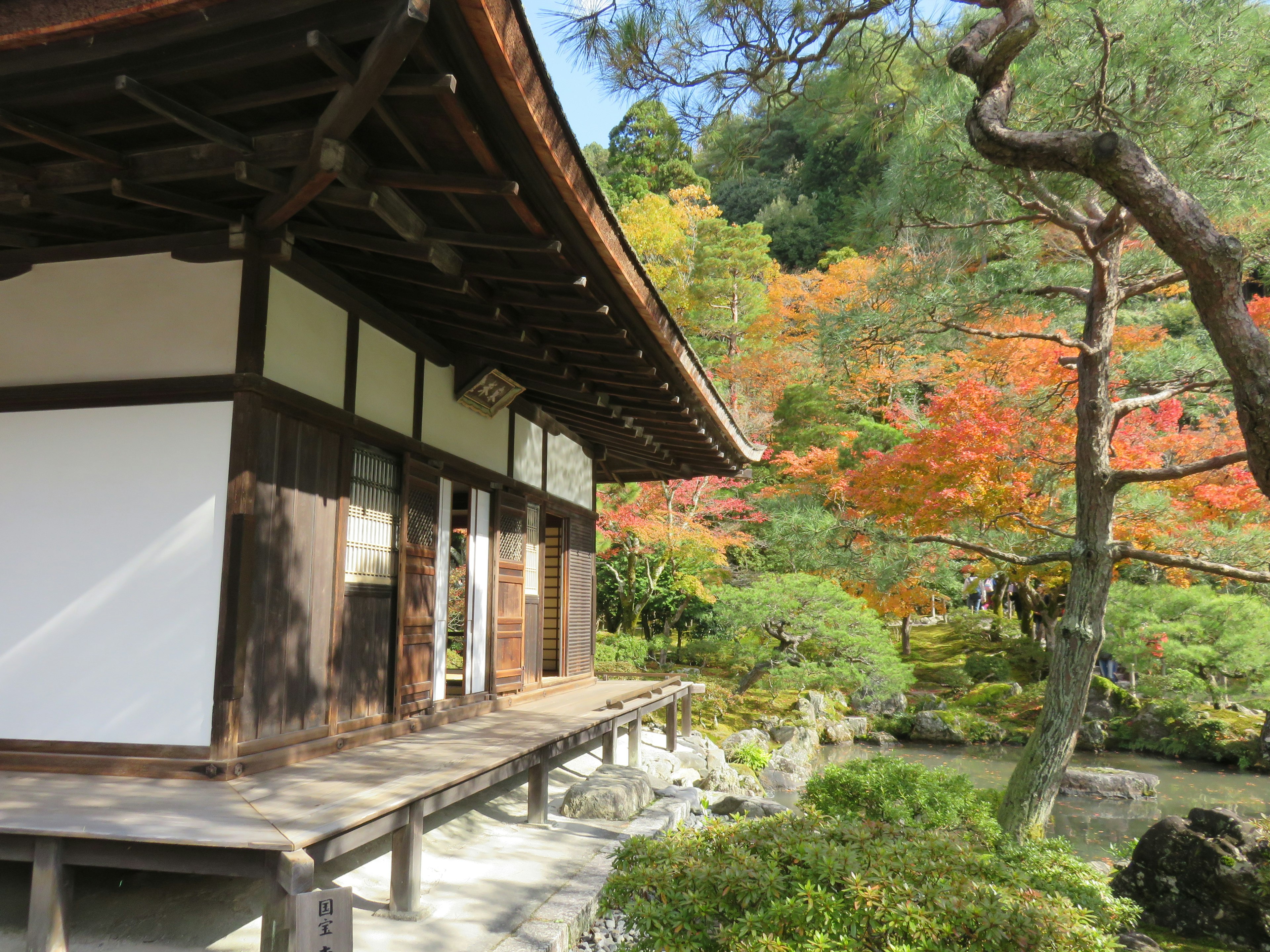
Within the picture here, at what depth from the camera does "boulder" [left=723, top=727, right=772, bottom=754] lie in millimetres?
12125

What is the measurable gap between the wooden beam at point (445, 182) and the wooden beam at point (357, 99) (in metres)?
0.21

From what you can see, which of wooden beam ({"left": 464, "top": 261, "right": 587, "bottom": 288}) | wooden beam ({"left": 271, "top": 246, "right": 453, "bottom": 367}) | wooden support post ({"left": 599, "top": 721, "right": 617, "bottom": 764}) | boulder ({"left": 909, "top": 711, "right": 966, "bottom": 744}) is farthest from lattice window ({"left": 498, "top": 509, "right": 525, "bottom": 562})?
boulder ({"left": 909, "top": 711, "right": 966, "bottom": 744})

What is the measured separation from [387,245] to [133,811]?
108 inches

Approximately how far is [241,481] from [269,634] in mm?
814

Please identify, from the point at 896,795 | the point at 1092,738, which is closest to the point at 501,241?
the point at 896,795

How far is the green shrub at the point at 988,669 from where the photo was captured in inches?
760

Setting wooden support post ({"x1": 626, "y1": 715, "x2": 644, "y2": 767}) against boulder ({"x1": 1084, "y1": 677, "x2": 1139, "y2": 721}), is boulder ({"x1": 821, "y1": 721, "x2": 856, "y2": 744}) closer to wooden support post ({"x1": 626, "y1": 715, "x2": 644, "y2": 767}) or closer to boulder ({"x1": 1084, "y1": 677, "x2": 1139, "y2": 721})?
boulder ({"x1": 1084, "y1": 677, "x2": 1139, "y2": 721})

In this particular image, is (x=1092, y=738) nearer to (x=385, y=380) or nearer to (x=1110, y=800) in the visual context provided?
(x=1110, y=800)

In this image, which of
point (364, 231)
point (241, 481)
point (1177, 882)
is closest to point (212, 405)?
point (241, 481)

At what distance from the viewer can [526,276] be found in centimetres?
441

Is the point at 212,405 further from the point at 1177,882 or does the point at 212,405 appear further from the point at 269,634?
the point at 1177,882

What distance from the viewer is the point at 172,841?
2.90 meters

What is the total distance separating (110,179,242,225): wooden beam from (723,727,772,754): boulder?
976 centimetres

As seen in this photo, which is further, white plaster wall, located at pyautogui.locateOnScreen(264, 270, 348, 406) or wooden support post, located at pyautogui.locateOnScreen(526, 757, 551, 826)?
wooden support post, located at pyautogui.locateOnScreen(526, 757, 551, 826)
